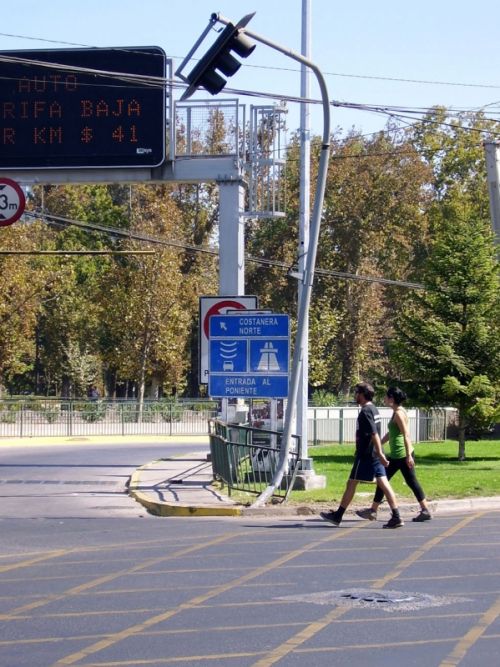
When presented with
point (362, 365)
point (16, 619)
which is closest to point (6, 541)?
point (16, 619)

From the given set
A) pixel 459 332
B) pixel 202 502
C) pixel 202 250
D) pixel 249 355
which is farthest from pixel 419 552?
pixel 202 250

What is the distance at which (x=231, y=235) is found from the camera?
23984 millimetres

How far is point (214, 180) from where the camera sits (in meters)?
24.0

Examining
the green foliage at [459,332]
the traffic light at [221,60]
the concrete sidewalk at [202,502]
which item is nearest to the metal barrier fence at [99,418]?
the green foliage at [459,332]

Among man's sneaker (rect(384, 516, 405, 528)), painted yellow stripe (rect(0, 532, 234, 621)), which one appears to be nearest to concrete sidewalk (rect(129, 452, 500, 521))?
man's sneaker (rect(384, 516, 405, 528))

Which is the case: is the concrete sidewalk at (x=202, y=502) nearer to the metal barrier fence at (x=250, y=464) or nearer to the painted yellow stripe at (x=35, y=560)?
the metal barrier fence at (x=250, y=464)

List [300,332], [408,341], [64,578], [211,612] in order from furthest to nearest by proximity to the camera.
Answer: [408,341], [300,332], [64,578], [211,612]

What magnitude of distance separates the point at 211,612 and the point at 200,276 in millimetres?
53656

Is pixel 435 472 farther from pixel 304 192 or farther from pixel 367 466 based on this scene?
pixel 367 466

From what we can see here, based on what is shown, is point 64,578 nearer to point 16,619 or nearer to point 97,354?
point 16,619

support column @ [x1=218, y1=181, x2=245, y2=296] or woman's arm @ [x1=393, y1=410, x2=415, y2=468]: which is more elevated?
support column @ [x1=218, y1=181, x2=245, y2=296]

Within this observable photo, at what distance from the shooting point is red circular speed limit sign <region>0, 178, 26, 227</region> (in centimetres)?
2275

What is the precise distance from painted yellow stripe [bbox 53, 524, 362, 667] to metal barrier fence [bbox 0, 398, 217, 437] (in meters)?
28.0

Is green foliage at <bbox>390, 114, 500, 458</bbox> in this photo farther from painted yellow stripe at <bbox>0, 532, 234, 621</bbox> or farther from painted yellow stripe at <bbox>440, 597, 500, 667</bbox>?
painted yellow stripe at <bbox>440, 597, 500, 667</bbox>
